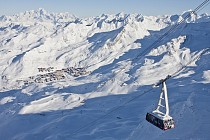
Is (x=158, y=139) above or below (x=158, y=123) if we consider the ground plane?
below

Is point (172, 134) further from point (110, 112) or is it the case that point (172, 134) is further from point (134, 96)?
point (134, 96)

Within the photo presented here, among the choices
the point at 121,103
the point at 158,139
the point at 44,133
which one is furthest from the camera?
the point at 121,103

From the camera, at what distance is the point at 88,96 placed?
166 m

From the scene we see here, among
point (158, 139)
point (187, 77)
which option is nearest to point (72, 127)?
point (158, 139)

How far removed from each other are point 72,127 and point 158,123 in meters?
83.6

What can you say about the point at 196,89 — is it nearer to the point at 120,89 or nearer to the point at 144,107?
the point at 144,107

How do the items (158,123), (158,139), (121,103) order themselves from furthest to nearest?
(121,103) → (158,139) → (158,123)

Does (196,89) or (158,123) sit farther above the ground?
(158,123)

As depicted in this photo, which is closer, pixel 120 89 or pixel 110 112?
pixel 110 112

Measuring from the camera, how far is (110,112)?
13050 cm

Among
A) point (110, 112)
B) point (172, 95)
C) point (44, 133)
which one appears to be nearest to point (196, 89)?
point (172, 95)

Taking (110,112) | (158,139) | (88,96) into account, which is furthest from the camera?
(88,96)

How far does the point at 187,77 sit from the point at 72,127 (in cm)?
7810

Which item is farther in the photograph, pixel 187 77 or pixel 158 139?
pixel 187 77
